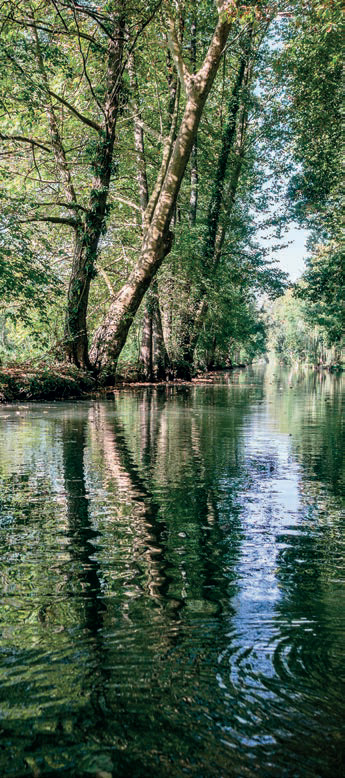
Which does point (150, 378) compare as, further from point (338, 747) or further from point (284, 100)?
point (338, 747)

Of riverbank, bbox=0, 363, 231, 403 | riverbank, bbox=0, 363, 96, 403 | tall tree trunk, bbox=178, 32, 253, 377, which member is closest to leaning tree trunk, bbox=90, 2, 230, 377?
riverbank, bbox=0, 363, 231, 403

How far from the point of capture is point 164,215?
1534 cm

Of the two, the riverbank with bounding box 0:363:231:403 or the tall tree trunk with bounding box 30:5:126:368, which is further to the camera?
the tall tree trunk with bounding box 30:5:126:368

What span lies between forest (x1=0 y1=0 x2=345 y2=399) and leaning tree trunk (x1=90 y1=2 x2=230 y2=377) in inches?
1.9

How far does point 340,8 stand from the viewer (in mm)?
12359

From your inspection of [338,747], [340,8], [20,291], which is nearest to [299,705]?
[338,747]

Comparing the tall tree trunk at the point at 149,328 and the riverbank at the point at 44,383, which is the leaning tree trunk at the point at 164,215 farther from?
the tall tree trunk at the point at 149,328

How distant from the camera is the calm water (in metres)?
1.24

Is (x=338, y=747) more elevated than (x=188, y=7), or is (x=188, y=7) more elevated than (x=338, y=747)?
(x=188, y=7)

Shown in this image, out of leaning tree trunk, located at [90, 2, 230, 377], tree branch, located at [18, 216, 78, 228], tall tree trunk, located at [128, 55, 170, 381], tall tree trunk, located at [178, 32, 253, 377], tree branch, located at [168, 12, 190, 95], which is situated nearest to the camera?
tree branch, located at [18, 216, 78, 228]

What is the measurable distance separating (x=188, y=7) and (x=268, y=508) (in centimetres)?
1523

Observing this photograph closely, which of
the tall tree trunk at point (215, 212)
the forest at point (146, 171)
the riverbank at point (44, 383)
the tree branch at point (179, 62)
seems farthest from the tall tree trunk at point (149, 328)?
the riverbank at point (44, 383)

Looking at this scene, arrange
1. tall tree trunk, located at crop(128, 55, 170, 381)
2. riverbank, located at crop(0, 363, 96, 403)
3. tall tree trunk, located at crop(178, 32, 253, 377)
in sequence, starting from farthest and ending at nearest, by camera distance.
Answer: tall tree trunk, located at crop(178, 32, 253, 377) < tall tree trunk, located at crop(128, 55, 170, 381) < riverbank, located at crop(0, 363, 96, 403)

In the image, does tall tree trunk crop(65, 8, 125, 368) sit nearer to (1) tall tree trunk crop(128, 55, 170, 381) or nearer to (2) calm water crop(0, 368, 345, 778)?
(1) tall tree trunk crop(128, 55, 170, 381)
